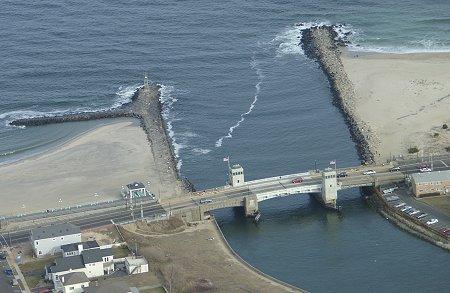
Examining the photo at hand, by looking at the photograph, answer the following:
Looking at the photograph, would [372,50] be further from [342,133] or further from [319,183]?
[319,183]

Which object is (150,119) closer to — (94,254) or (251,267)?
(94,254)

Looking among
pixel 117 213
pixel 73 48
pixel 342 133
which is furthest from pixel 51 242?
pixel 73 48

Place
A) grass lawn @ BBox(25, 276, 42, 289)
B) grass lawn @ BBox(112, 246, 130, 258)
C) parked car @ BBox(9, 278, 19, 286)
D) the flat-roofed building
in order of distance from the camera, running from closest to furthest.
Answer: parked car @ BBox(9, 278, 19, 286) < grass lawn @ BBox(25, 276, 42, 289) < grass lawn @ BBox(112, 246, 130, 258) < the flat-roofed building

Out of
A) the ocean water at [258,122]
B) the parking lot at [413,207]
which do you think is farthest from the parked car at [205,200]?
the parking lot at [413,207]

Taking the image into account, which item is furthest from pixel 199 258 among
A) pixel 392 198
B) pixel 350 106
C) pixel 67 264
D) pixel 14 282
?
pixel 350 106

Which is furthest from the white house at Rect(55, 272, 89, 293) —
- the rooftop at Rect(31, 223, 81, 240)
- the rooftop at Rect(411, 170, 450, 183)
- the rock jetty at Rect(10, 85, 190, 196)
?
the rooftop at Rect(411, 170, 450, 183)

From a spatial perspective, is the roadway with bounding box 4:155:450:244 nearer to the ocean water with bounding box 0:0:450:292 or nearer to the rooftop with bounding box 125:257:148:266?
the ocean water with bounding box 0:0:450:292
